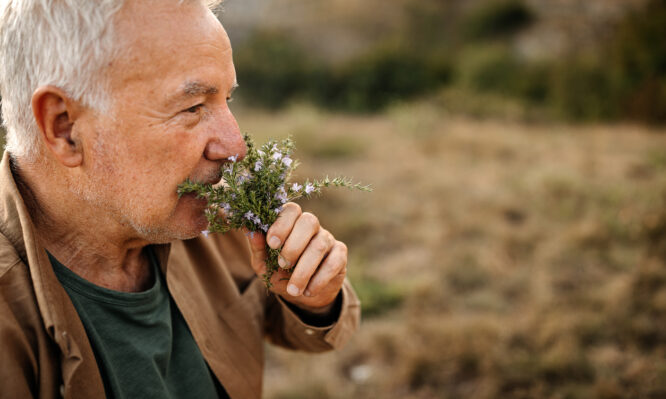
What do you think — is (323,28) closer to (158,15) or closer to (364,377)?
(364,377)

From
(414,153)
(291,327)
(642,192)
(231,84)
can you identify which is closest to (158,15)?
(231,84)

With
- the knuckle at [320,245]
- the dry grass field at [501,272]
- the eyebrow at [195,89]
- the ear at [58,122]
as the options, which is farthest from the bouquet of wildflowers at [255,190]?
the dry grass field at [501,272]

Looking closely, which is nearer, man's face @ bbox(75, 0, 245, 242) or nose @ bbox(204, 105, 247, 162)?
man's face @ bbox(75, 0, 245, 242)

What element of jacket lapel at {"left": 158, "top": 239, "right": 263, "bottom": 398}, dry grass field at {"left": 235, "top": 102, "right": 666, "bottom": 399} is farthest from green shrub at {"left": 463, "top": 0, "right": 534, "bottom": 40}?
jacket lapel at {"left": 158, "top": 239, "right": 263, "bottom": 398}

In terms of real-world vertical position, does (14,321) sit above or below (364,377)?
above

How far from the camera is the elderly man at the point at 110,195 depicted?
4.87 feet

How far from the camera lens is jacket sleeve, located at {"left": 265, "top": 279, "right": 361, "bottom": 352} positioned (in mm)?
2090

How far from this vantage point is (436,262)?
17.5 ft

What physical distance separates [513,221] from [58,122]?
5.73m

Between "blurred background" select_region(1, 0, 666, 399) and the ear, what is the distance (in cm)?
149

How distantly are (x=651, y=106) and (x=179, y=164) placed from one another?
40.1 ft

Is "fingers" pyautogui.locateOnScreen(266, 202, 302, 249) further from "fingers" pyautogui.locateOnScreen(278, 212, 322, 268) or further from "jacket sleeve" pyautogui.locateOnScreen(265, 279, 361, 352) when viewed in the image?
"jacket sleeve" pyautogui.locateOnScreen(265, 279, 361, 352)

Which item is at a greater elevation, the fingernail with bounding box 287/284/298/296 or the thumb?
the thumb

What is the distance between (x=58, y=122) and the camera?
5.18 ft
